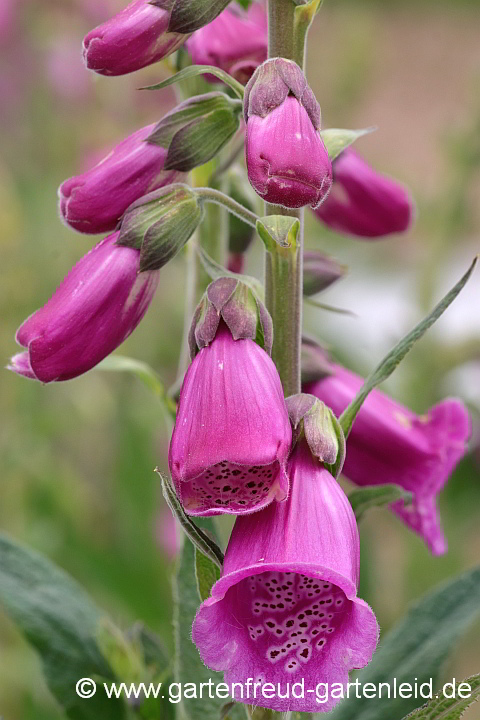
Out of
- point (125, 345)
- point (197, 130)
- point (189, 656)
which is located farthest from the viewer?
point (125, 345)

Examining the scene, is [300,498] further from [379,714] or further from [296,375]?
[379,714]

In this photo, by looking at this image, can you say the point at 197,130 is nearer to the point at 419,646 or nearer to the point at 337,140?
the point at 337,140

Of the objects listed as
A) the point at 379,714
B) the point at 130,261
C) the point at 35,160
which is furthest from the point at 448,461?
the point at 35,160

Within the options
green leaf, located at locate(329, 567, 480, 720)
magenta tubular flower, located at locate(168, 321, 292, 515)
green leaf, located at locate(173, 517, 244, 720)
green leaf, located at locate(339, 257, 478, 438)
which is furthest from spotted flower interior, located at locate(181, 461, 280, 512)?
green leaf, located at locate(329, 567, 480, 720)

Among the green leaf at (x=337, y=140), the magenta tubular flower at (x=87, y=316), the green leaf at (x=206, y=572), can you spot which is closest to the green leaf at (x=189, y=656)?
the green leaf at (x=206, y=572)

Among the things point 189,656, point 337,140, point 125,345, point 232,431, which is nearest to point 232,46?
point 337,140

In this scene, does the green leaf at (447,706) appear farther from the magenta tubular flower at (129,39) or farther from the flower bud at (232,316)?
the magenta tubular flower at (129,39)
